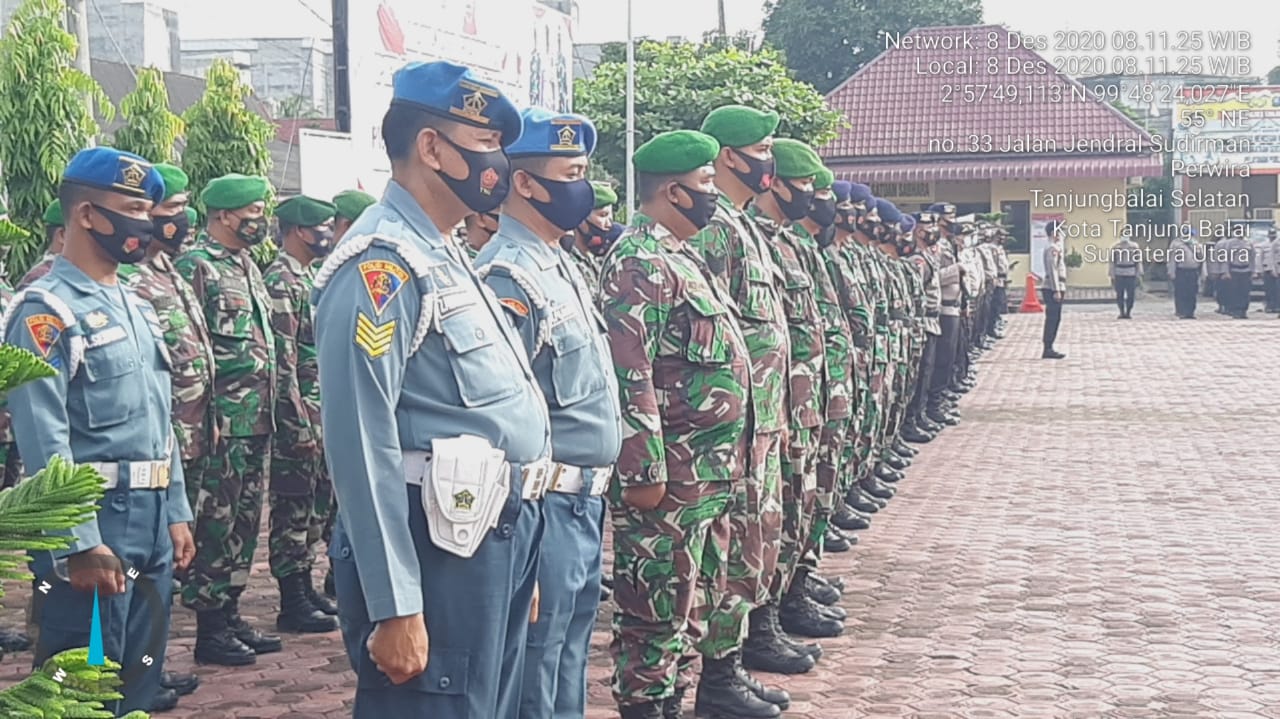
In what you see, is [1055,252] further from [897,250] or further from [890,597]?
[890,597]

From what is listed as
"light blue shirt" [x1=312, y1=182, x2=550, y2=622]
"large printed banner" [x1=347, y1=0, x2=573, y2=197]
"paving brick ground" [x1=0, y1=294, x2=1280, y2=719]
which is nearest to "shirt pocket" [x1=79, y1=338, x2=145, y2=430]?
"paving brick ground" [x1=0, y1=294, x2=1280, y2=719]

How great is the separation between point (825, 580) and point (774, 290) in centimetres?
234

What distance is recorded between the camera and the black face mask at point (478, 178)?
3.22 meters

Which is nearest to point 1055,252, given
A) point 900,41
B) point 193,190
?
point 193,190

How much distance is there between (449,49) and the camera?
14.7 meters

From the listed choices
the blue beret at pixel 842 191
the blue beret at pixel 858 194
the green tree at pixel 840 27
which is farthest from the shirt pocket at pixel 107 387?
the green tree at pixel 840 27

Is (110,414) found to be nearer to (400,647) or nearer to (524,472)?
(524,472)

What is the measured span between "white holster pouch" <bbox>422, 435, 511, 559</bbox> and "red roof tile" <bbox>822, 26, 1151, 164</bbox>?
35244 millimetres

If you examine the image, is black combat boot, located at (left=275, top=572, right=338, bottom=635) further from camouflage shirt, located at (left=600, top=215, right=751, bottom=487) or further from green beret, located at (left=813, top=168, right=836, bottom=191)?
Result: green beret, located at (left=813, top=168, right=836, bottom=191)

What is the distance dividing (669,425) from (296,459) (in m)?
2.49

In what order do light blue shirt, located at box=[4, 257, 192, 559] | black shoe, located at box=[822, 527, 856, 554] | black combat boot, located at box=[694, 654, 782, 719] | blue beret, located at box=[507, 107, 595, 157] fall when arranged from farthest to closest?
black shoe, located at box=[822, 527, 856, 554] → black combat boot, located at box=[694, 654, 782, 719] → light blue shirt, located at box=[4, 257, 192, 559] → blue beret, located at box=[507, 107, 595, 157]

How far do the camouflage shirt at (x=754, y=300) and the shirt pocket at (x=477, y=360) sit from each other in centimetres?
208

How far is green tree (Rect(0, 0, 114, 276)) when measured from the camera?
7727 mm

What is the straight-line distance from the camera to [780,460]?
579 cm
